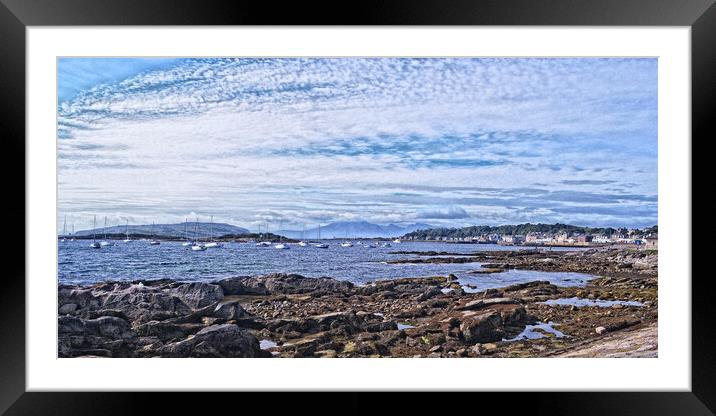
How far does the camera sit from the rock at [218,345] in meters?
2.56

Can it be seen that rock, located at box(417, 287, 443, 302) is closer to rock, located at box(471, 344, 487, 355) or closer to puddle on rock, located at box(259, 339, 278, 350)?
rock, located at box(471, 344, 487, 355)

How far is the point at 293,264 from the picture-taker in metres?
2.81

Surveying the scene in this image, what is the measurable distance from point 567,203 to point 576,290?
1.81 ft

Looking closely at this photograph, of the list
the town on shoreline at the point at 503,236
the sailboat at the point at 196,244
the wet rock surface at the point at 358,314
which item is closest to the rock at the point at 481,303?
the wet rock surface at the point at 358,314

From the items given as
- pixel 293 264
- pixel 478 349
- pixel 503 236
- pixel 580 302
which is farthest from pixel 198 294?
pixel 580 302

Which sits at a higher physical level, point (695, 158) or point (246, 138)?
point (246, 138)

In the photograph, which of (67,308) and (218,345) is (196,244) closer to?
(218,345)

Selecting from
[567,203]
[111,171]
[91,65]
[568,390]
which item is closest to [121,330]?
[111,171]

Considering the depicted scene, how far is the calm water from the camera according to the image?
2.70 meters

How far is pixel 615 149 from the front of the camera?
2.56 metres
